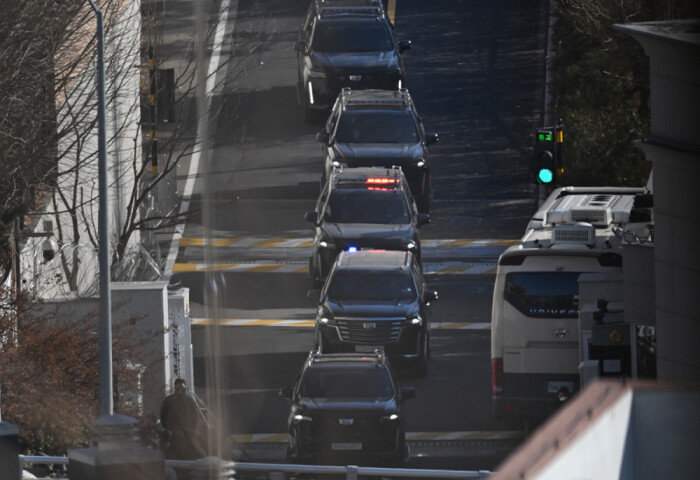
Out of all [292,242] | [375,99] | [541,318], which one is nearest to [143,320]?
[541,318]

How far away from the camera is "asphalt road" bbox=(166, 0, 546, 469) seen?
26656 millimetres

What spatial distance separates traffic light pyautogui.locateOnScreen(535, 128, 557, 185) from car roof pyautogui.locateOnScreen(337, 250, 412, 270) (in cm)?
280

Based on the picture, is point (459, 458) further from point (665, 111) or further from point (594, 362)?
point (665, 111)

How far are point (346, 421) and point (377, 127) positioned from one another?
1375cm

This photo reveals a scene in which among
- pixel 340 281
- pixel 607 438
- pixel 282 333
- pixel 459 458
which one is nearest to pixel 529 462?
pixel 607 438

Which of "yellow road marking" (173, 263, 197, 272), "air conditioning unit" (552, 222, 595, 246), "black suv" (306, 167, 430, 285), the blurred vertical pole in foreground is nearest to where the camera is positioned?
"air conditioning unit" (552, 222, 595, 246)

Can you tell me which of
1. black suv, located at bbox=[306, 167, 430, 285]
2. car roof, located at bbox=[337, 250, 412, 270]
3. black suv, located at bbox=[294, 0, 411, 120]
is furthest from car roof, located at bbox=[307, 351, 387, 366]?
black suv, located at bbox=[294, 0, 411, 120]

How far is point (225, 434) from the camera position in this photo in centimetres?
2467

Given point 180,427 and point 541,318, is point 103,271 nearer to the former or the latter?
point 180,427

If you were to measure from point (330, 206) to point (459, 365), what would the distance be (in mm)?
4275

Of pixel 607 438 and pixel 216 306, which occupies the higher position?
pixel 607 438

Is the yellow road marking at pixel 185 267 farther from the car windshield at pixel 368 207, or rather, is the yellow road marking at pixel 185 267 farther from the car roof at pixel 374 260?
the car roof at pixel 374 260

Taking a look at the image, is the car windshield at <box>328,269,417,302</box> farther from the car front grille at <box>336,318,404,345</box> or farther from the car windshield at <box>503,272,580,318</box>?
the car windshield at <box>503,272,580,318</box>

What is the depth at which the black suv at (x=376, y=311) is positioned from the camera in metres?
26.4
